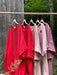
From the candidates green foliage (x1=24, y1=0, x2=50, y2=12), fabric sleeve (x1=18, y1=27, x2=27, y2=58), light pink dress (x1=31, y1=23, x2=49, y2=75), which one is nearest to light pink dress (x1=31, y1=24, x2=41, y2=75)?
light pink dress (x1=31, y1=23, x2=49, y2=75)

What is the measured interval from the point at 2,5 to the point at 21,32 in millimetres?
1203

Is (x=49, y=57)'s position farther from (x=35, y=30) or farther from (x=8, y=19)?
(x=8, y=19)

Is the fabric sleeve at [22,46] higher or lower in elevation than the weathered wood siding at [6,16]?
lower

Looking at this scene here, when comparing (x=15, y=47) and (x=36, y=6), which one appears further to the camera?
(x=36, y=6)

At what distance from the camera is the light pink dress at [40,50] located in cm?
216

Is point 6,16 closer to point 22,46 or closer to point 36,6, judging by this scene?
point 36,6

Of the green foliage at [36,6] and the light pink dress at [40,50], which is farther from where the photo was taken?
the green foliage at [36,6]

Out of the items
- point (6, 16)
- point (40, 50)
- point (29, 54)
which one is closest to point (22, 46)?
point (29, 54)

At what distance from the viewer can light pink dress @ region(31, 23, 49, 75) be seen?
216 centimetres

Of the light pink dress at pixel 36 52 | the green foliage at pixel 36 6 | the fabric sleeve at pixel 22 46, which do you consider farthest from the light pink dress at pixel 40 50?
the green foliage at pixel 36 6

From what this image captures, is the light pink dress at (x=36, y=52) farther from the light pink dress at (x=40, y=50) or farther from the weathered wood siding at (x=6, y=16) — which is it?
the weathered wood siding at (x=6, y=16)

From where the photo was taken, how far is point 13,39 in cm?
222

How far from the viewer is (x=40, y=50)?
7.11 ft

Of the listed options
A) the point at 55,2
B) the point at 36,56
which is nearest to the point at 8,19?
the point at 55,2
